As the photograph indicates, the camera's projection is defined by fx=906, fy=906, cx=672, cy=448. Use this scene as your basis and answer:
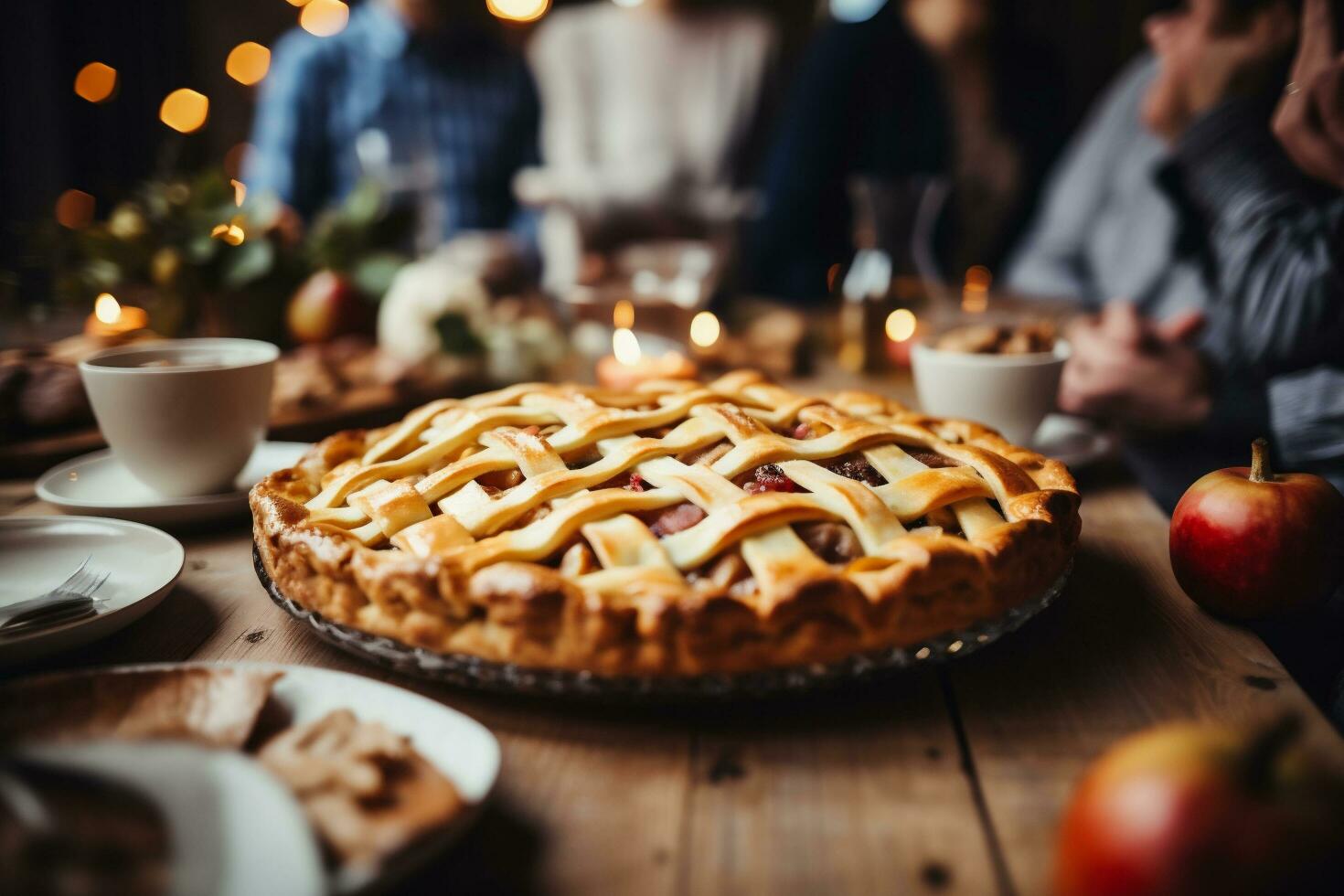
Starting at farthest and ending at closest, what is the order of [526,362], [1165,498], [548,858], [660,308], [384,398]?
[660,308], [526,362], [384,398], [1165,498], [548,858]

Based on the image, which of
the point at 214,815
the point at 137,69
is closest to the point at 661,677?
the point at 214,815

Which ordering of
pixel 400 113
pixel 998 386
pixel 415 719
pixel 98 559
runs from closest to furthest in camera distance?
pixel 415 719 → pixel 98 559 → pixel 998 386 → pixel 400 113

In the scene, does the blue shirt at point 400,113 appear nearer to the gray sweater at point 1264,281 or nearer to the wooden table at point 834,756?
the gray sweater at point 1264,281

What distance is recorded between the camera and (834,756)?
596 millimetres

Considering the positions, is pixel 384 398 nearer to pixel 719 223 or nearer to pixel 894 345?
pixel 894 345

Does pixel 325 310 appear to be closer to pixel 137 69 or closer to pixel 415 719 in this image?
pixel 415 719

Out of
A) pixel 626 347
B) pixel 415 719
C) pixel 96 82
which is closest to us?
pixel 415 719

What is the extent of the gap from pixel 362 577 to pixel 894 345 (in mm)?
1328

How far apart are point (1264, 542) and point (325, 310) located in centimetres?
161

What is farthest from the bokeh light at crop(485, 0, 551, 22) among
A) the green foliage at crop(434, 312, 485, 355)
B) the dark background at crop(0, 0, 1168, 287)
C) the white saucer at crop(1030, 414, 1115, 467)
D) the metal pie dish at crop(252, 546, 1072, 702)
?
the metal pie dish at crop(252, 546, 1072, 702)

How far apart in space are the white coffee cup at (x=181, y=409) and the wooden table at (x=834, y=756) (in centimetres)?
22

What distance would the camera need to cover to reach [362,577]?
632mm

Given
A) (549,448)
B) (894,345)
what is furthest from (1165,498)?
(549,448)

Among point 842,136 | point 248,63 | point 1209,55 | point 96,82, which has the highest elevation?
point 248,63
